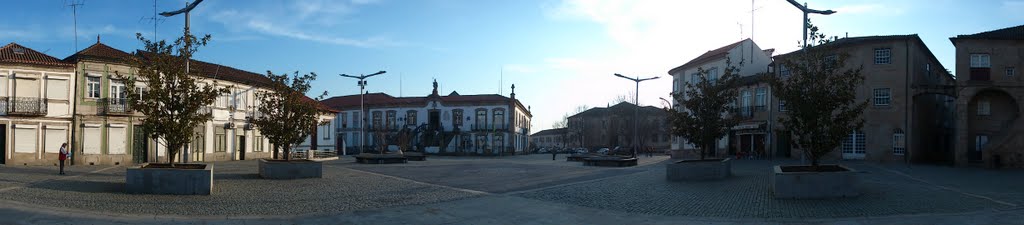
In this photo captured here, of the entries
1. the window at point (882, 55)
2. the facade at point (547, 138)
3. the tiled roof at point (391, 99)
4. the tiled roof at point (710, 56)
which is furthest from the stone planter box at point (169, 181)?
the facade at point (547, 138)

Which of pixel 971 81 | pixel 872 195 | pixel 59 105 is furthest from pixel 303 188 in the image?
pixel 971 81

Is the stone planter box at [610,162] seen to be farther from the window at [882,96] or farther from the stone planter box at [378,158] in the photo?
the window at [882,96]

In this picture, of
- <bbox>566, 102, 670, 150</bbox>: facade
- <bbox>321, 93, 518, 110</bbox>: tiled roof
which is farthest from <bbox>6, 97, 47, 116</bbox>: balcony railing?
<bbox>566, 102, 670, 150</bbox>: facade

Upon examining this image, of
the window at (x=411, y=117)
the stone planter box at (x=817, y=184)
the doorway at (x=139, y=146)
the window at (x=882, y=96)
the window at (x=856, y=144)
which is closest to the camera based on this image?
the stone planter box at (x=817, y=184)

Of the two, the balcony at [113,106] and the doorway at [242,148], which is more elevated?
the balcony at [113,106]

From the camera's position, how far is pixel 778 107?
1649 inches

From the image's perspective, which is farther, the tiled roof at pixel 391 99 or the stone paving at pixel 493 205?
the tiled roof at pixel 391 99

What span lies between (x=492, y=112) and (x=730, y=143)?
2993 cm

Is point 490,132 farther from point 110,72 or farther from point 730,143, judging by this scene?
point 110,72

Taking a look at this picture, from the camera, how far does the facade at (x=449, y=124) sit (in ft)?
237

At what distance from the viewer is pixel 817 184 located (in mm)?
13906

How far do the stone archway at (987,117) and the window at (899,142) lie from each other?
2861mm

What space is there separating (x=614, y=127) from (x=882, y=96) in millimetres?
46065

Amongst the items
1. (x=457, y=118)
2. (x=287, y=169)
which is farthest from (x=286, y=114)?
(x=457, y=118)
